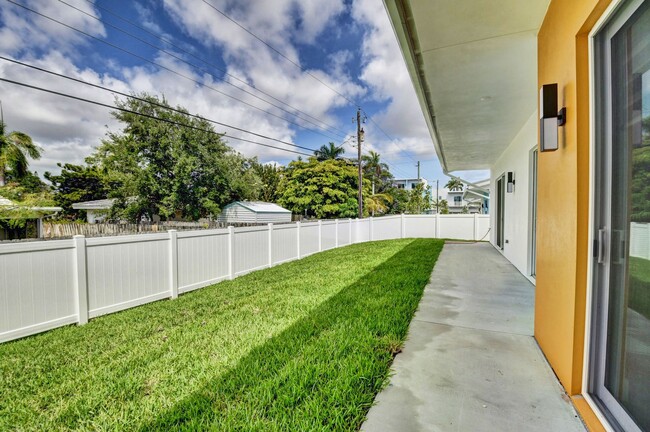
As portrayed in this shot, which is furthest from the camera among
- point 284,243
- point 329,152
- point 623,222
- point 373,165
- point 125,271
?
point 373,165

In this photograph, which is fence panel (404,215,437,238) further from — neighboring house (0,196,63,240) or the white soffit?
neighboring house (0,196,63,240)

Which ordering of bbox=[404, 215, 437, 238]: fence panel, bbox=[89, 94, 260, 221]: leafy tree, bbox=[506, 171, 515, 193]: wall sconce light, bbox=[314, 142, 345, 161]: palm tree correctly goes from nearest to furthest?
1. bbox=[506, 171, 515, 193]: wall sconce light
2. bbox=[404, 215, 437, 238]: fence panel
3. bbox=[89, 94, 260, 221]: leafy tree
4. bbox=[314, 142, 345, 161]: palm tree

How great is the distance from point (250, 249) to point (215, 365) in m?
4.55

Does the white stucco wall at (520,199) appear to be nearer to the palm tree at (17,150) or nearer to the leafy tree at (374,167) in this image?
the palm tree at (17,150)

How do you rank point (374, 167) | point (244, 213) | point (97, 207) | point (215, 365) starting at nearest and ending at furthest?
point (215, 365), point (244, 213), point (97, 207), point (374, 167)

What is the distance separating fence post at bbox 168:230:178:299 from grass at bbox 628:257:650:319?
5.43 meters

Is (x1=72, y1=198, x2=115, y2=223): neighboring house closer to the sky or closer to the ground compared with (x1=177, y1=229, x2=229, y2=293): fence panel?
closer to the sky

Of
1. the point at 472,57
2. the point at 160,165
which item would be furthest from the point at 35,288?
the point at 160,165

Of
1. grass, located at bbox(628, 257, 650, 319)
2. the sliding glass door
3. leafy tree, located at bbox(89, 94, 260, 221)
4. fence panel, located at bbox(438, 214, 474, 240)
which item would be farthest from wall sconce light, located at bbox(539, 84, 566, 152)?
leafy tree, located at bbox(89, 94, 260, 221)

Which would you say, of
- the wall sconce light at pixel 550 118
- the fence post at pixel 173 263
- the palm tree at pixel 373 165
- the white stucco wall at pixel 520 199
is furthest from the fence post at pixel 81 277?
the palm tree at pixel 373 165

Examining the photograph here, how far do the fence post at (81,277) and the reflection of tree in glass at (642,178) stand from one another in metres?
5.24

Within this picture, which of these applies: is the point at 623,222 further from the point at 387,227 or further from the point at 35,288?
the point at 387,227

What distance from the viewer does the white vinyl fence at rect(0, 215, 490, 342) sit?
3414 mm

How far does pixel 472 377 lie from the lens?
232 centimetres
